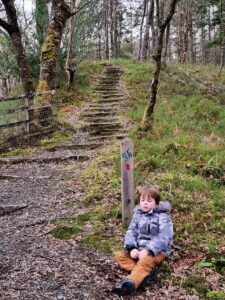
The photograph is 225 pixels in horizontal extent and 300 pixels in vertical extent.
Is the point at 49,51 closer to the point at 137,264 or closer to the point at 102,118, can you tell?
the point at 102,118

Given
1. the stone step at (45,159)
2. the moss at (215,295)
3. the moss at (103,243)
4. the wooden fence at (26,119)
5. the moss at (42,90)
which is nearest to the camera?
the moss at (215,295)

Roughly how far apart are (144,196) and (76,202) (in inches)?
81.0

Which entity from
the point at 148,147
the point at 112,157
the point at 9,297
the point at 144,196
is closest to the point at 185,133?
the point at 148,147

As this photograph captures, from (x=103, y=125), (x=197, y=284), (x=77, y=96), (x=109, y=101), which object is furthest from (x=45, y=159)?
(x=77, y=96)

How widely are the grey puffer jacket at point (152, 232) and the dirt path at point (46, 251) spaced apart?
393mm

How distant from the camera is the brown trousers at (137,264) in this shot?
435cm

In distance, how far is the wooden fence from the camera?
437 inches

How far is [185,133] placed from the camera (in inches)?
412

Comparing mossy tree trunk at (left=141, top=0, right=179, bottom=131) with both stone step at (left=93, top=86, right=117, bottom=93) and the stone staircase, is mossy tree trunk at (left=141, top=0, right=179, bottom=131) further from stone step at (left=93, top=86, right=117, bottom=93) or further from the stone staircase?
stone step at (left=93, top=86, right=117, bottom=93)

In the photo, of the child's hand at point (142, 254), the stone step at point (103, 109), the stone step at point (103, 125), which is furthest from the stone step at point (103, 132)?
the child's hand at point (142, 254)

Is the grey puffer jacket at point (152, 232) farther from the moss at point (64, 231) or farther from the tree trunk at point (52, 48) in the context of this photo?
the tree trunk at point (52, 48)

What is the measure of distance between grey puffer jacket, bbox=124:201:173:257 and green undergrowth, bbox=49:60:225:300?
1.12 ft

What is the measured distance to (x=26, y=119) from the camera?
38.1 ft

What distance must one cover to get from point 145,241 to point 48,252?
1234 mm
